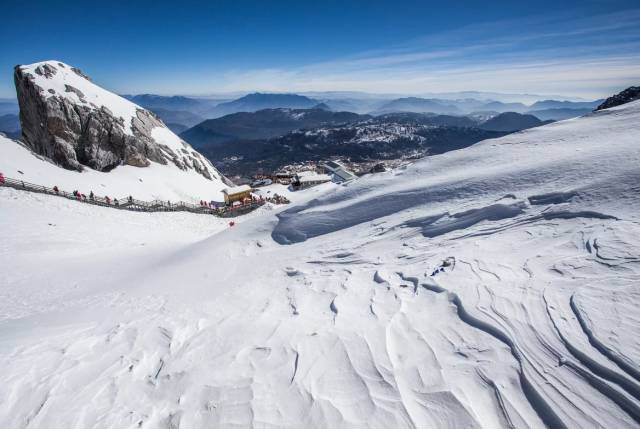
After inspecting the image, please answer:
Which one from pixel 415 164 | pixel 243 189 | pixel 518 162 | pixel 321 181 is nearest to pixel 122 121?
pixel 243 189

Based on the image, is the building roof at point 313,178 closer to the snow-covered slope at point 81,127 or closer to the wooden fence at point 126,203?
the snow-covered slope at point 81,127

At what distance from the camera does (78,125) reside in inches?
1654

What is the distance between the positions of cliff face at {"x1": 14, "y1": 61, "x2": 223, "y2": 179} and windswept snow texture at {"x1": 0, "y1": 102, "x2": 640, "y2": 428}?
117 feet

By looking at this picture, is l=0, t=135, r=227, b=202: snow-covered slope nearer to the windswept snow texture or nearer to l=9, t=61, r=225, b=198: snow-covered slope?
l=9, t=61, r=225, b=198: snow-covered slope

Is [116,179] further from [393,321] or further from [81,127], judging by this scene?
[393,321]

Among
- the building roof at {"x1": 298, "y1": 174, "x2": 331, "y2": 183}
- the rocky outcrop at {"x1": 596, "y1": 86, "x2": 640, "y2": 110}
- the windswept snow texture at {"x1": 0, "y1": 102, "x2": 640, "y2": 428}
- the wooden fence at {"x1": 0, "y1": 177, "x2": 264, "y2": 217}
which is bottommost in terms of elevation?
the building roof at {"x1": 298, "y1": 174, "x2": 331, "y2": 183}

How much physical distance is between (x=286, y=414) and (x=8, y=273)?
1654cm

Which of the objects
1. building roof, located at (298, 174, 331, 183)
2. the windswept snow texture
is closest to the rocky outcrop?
the windswept snow texture

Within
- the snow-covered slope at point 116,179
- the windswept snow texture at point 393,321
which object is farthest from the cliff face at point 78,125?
the windswept snow texture at point 393,321

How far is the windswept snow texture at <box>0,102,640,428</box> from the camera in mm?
3775

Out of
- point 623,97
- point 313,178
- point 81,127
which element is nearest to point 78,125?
point 81,127

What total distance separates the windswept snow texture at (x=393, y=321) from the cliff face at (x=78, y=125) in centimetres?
3560

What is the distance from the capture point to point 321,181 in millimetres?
55125

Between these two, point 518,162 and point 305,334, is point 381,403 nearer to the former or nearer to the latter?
point 305,334
